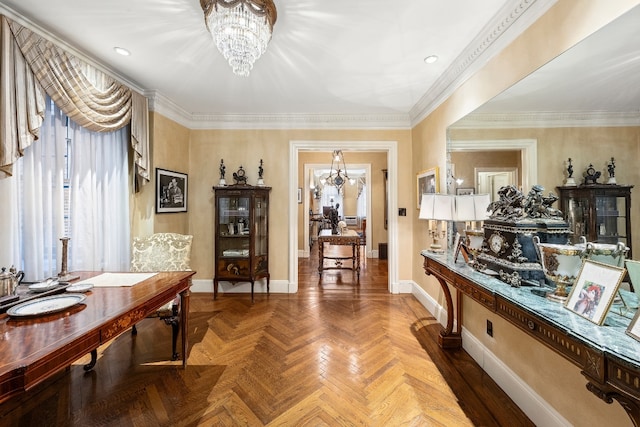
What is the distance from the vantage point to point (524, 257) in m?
1.57

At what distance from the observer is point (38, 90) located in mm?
1948

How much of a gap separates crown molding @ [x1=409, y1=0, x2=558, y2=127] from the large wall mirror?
0.38 m

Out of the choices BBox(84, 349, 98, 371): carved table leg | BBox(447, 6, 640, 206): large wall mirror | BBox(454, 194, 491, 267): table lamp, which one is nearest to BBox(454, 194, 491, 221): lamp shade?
BBox(454, 194, 491, 267): table lamp

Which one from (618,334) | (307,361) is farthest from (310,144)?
(618,334)

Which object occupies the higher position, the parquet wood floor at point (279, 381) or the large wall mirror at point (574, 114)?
the large wall mirror at point (574, 114)

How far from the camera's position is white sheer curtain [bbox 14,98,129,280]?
1.98 metres

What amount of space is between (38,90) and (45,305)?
1.65 metres

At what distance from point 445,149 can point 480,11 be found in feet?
4.10

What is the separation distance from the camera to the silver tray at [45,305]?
1.28m

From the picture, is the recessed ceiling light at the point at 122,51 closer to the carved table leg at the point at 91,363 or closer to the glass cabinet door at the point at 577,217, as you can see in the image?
the carved table leg at the point at 91,363

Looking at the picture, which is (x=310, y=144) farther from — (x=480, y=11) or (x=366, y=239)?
(x=366, y=239)

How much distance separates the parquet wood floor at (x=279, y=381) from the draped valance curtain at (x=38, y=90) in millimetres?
1647

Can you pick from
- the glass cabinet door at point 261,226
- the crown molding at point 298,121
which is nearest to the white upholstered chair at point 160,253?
the glass cabinet door at point 261,226

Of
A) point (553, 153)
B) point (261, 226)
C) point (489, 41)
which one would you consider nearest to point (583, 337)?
point (553, 153)
